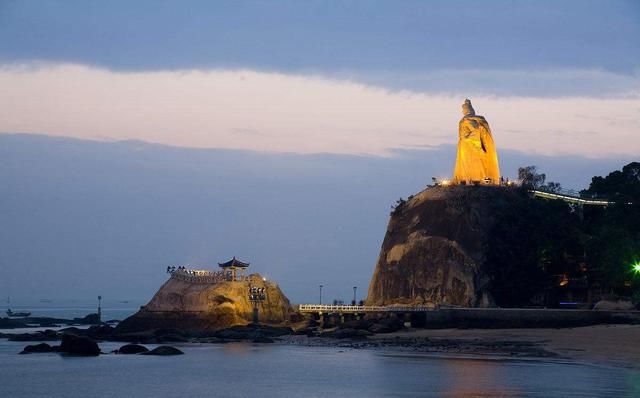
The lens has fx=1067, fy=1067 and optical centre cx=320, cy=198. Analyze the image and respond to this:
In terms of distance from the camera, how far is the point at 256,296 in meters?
91.0

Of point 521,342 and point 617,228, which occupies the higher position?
point 617,228

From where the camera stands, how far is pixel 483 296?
9612 cm

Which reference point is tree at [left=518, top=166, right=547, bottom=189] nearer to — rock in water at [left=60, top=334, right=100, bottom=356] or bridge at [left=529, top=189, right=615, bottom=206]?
bridge at [left=529, top=189, right=615, bottom=206]

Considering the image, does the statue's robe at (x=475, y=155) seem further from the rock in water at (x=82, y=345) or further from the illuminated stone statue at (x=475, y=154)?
the rock in water at (x=82, y=345)

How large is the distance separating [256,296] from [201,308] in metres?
5.20

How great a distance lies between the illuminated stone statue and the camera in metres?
112

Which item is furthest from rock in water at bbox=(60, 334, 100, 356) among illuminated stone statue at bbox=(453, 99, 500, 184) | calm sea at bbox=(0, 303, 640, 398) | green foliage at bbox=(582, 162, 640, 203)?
green foliage at bbox=(582, 162, 640, 203)

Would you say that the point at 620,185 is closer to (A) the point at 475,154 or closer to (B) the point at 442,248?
(A) the point at 475,154

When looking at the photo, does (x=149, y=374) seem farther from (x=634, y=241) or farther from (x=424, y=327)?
(x=634, y=241)

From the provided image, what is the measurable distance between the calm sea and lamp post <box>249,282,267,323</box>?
649 inches

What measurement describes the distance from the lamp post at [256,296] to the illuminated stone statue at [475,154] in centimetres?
2897

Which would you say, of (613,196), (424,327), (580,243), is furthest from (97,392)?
(613,196)

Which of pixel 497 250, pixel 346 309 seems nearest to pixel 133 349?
pixel 346 309

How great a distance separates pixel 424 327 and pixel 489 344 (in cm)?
1463
